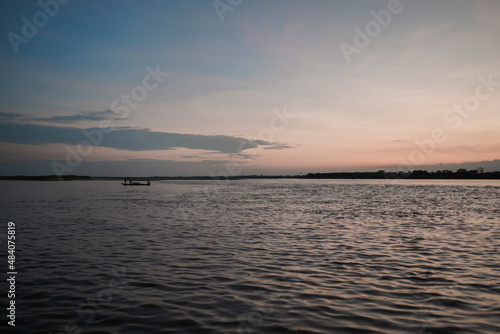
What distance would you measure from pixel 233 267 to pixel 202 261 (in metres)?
1.71

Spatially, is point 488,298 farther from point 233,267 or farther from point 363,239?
point 363,239

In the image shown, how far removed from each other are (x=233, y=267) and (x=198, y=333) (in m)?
5.72

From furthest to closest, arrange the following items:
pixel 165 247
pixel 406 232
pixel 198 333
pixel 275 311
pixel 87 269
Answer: pixel 406 232
pixel 165 247
pixel 87 269
pixel 275 311
pixel 198 333

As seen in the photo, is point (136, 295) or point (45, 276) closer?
point (136, 295)

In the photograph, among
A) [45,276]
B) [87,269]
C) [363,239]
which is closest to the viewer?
[45,276]

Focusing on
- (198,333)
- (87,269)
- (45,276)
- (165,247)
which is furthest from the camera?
(165,247)

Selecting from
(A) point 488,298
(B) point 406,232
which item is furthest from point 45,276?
(B) point 406,232

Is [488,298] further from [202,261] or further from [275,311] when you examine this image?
[202,261]

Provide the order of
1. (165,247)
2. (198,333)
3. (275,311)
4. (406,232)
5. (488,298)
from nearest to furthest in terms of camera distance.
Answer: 1. (198,333)
2. (275,311)
3. (488,298)
4. (165,247)
5. (406,232)

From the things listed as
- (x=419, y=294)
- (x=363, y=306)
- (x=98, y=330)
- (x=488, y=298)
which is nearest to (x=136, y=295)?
(x=98, y=330)

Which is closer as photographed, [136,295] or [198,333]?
[198,333]

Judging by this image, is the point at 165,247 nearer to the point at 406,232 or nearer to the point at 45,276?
the point at 45,276

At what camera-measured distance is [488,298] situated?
9.46m

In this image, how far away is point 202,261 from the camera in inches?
552
